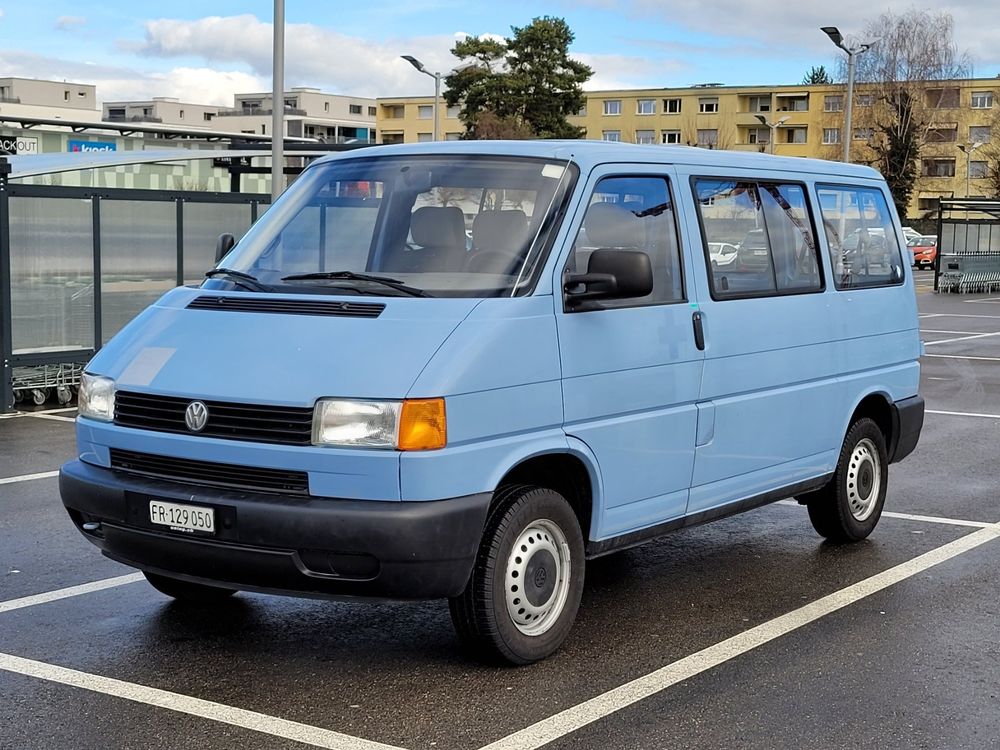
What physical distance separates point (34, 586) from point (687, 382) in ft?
10.5

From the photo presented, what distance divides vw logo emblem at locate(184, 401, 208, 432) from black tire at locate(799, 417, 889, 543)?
12.1ft

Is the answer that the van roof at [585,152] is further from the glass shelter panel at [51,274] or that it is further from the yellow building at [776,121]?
the yellow building at [776,121]

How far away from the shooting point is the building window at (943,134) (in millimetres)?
83125

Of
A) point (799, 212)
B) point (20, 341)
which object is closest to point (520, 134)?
point (20, 341)

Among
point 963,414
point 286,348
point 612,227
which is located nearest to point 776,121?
point 963,414

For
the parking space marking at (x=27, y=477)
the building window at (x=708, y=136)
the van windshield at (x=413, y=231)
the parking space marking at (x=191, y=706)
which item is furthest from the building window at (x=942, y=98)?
the parking space marking at (x=191, y=706)

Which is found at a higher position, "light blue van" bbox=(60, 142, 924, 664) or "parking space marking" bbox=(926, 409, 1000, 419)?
"light blue van" bbox=(60, 142, 924, 664)

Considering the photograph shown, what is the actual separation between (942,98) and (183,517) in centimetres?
8014

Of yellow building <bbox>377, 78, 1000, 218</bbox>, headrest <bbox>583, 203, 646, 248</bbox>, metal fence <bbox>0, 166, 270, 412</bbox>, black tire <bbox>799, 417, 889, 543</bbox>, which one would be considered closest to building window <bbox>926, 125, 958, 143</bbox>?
yellow building <bbox>377, 78, 1000, 218</bbox>

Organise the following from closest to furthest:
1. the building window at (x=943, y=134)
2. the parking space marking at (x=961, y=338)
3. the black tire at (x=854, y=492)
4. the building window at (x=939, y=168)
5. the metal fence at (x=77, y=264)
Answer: the black tire at (x=854, y=492) < the metal fence at (x=77, y=264) < the parking space marking at (x=961, y=338) < the building window at (x=943, y=134) < the building window at (x=939, y=168)

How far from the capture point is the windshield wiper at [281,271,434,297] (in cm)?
529

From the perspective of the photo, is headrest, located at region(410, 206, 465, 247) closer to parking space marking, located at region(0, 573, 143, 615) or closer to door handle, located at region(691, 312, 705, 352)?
door handle, located at region(691, 312, 705, 352)

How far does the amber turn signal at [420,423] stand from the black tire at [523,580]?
1.68 ft

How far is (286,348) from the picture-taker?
5.02 m
